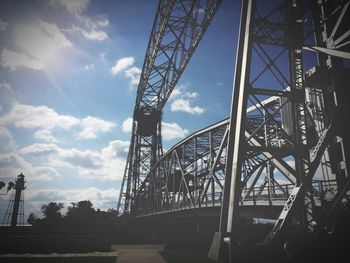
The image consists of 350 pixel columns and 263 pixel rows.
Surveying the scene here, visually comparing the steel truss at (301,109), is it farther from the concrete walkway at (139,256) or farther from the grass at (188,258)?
the concrete walkway at (139,256)

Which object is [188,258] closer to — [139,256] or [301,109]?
[139,256]

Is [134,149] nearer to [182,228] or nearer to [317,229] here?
[182,228]

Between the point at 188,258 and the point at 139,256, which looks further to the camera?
the point at 139,256

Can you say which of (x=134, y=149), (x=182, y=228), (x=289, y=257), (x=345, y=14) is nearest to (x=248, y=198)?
(x=289, y=257)

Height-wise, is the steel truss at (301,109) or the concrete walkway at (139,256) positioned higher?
the steel truss at (301,109)

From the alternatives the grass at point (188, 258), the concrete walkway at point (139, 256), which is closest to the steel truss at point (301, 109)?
the grass at point (188, 258)

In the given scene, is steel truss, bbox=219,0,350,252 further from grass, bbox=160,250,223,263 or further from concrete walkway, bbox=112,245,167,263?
concrete walkway, bbox=112,245,167,263

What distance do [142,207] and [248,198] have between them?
33483mm

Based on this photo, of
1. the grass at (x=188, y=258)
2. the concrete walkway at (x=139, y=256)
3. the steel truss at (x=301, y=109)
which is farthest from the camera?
the concrete walkway at (x=139, y=256)

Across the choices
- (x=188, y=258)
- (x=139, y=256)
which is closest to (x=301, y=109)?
(x=188, y=258)

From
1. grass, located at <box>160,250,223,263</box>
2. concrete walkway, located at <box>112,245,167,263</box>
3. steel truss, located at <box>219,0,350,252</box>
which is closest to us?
steel truss, located at <box>219,0,350,252</box>

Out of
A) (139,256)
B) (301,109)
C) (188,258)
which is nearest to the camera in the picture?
(301,109)

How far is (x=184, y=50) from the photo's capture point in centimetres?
2834

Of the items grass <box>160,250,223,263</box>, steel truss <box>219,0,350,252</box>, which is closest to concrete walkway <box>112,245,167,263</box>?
grass <box>160,250,223,263</box>
